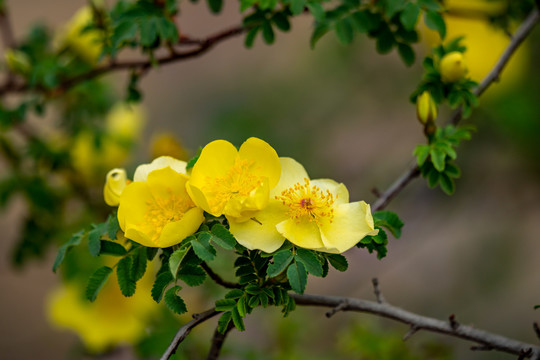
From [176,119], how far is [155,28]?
186 centimetres

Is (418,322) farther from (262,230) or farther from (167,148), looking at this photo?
(167,148)

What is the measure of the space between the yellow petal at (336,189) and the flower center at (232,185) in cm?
7

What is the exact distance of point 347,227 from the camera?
0.56 metres

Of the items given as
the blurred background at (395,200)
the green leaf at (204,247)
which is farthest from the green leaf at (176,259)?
the blurred background at (395,200)

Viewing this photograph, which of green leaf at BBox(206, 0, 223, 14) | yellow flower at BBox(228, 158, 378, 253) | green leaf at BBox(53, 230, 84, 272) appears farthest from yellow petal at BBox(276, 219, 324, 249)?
green leaf at BBox(206, 0, 223, 14)

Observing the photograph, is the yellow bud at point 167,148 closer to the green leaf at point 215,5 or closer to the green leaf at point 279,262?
the green leaf at point 215,5

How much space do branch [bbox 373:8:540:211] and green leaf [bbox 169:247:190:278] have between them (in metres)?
0.27

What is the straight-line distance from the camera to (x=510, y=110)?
4.88ft

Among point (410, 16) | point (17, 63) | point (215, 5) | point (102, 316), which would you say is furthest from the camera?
point (102, 316)

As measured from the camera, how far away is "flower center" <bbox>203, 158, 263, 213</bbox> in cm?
57

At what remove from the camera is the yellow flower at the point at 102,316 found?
1175 mm

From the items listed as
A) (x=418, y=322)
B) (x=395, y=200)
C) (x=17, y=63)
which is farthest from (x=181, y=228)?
(x=395, y=200)

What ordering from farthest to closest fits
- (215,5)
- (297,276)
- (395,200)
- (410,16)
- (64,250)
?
1. (395,200)
2. (215,5)
3. (410,16)
4. (64,250)
5. (297,276)

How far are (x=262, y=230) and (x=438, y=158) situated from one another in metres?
0.23
